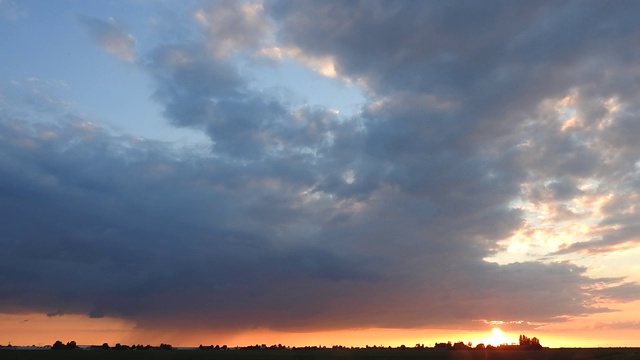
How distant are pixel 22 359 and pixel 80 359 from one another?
54.3ft

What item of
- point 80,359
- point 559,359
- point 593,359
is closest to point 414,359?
point 559,359

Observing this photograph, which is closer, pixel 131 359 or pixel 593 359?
pixel 131 359

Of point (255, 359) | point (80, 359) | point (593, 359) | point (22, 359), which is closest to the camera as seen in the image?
point (22, 359)

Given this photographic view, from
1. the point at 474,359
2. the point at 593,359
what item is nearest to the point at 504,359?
the point at 474,359

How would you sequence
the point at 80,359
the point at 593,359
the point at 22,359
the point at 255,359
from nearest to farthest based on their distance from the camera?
the point at 22,359 → the point at 80,359 → the point at 255,359 → the point at 593,359

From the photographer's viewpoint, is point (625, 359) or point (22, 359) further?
point (625, 359)

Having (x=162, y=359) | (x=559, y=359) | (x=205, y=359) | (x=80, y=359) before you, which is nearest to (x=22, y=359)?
(x=80, y=359)

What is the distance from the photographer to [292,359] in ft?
515

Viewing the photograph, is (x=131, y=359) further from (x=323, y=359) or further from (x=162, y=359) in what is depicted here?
(x=323, y=359)

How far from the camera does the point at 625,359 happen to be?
6093 inches

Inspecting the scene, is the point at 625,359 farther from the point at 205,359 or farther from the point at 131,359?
the point at 131,359

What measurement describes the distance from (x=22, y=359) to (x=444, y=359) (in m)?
96.8

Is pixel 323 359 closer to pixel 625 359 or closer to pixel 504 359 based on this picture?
pixel 504 359

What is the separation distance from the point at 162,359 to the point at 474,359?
75949 mm
